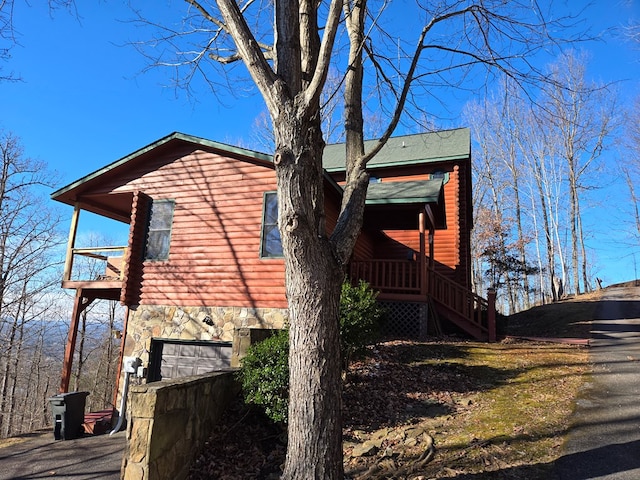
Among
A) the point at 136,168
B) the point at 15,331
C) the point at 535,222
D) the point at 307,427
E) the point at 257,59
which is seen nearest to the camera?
the point at 307,427

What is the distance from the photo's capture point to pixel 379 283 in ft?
37.7

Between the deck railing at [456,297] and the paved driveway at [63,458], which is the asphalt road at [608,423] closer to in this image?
the deck railing at [456,297]

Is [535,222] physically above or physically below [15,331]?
above

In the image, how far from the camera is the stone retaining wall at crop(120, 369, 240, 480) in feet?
13.6

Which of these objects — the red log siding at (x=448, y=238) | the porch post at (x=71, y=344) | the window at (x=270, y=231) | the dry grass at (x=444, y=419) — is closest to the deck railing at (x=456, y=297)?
the dry grass at (x=444, y=419)

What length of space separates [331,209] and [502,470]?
7.07 m

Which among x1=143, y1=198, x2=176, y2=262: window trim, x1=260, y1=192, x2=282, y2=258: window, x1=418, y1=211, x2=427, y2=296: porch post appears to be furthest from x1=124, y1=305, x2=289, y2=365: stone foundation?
x1=418, y1=211, x2=427, y2=296: porch post

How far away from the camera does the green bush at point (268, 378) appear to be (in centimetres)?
530

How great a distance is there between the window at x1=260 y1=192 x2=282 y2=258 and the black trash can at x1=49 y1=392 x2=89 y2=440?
16.2 ft

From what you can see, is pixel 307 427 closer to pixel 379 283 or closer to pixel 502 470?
pixel 502 470

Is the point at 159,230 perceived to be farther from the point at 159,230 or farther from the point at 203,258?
the point at 203,258

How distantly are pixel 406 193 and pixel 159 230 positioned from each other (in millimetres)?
6621

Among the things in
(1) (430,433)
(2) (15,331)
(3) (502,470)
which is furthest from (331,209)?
(2) (15,331)

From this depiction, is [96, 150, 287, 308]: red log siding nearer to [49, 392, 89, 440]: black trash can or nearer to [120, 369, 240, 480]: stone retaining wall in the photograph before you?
[49, 392, 89, 440]: black trash can
